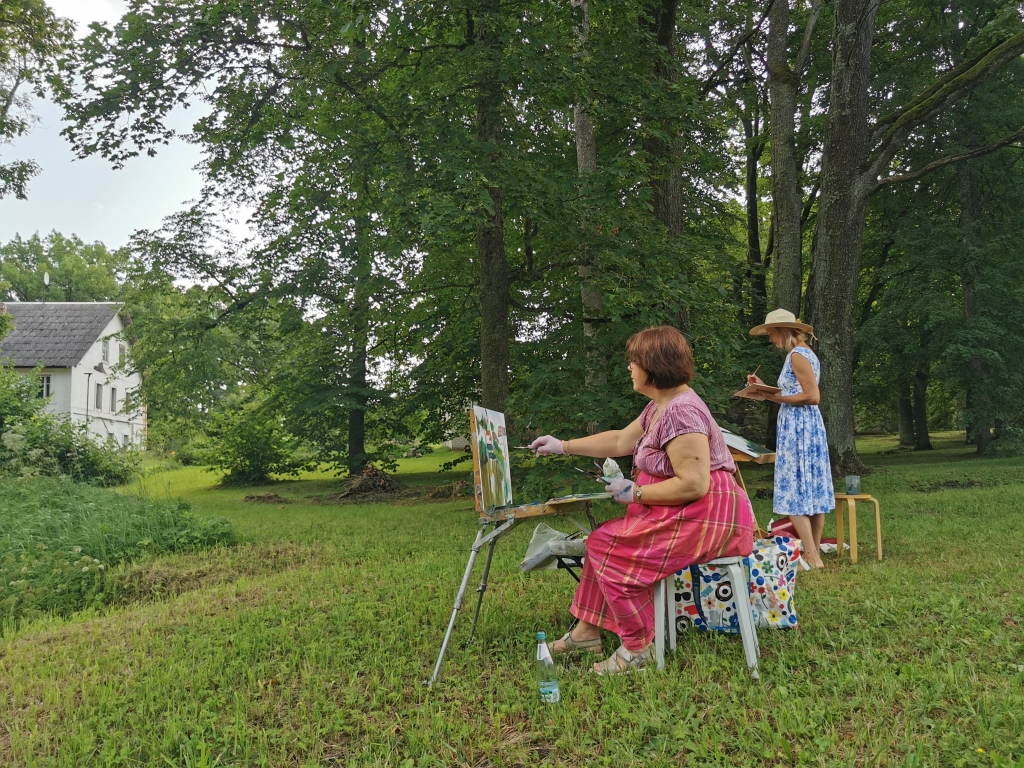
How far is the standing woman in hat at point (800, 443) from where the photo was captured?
17.9 ft

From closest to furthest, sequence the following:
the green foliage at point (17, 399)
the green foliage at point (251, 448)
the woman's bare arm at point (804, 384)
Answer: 1. the woman's bare arm at point (804, 384)
2. the green foliage at point (17, 399)
3. the green foliage at point (251, 448)

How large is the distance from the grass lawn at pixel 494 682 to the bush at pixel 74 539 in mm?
577

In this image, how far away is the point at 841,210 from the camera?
10312mm

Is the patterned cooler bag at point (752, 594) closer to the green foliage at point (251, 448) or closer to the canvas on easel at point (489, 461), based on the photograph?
the canvas on easel at point (489, 461)

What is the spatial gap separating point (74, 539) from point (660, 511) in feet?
19.4

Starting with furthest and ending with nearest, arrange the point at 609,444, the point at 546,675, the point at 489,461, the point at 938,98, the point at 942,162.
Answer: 1. the point at 942,162
2. the point at 938,98
3. the point at 609,444
4. the point at 489,461
5. the point at 546,675

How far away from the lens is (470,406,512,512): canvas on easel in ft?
11.2

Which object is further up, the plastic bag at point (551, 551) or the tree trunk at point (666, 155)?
the tree trunk at point (666, 155)

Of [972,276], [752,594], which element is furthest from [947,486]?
[752,594]

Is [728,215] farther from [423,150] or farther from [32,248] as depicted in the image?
[32,248]

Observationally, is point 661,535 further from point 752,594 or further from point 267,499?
point 267,499

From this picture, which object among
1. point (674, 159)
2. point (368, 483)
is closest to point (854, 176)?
point (674, 159)

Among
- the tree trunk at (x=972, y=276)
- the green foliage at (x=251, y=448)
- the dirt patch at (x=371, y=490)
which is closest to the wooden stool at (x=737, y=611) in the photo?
the dirt patch at (x=371, y=490)

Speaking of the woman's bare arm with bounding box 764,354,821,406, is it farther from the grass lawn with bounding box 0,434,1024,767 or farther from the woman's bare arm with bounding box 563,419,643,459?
the woman's bare arm with bounding box 563,419,643,459
